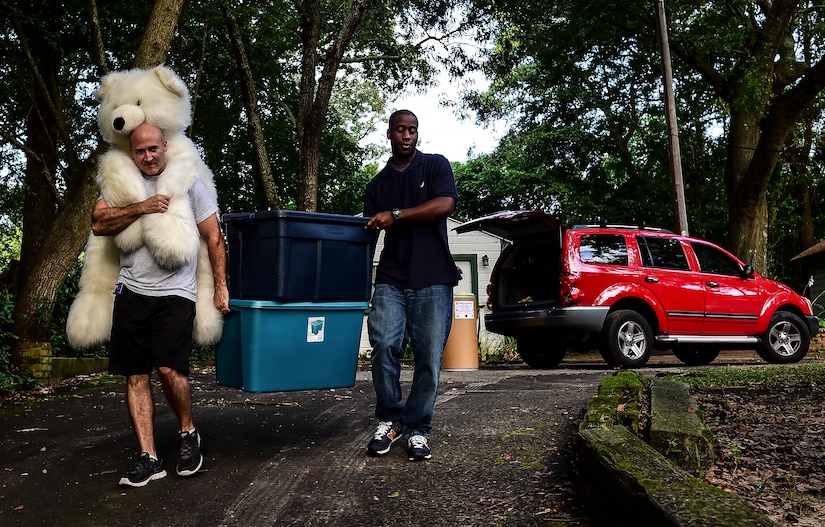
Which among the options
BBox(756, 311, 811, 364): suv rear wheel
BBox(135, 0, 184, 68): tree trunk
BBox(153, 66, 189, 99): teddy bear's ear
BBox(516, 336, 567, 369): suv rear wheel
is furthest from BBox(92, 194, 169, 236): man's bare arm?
BBox(756, 311, 811, 364): suv rear wheel

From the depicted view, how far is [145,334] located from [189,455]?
0.66m

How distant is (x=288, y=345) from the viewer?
4.40 meters

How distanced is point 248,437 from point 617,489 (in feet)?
9.46

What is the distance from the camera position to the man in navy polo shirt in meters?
4.41

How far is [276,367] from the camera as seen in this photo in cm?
435

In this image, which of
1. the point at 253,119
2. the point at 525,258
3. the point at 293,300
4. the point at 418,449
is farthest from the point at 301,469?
the point at 253,119

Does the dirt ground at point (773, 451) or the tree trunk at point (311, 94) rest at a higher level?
the tree trunk at point (311, 94)

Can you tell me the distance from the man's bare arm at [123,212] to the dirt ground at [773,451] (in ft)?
9.55

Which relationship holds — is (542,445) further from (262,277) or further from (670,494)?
(670,494)

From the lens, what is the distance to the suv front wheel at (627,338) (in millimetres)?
10102

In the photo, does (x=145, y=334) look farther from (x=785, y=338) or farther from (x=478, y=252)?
(x=478, y=252)

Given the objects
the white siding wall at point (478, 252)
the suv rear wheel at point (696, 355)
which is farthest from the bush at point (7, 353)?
the white siding wall at point (478, 252)

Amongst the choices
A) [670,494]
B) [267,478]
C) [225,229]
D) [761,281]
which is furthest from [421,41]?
[670,494]

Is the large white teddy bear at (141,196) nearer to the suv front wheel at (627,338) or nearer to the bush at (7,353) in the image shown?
the bush at (7,353)
